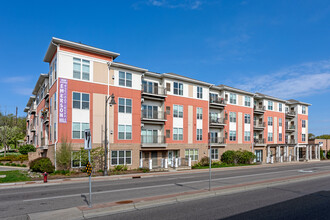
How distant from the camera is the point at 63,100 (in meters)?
24.4

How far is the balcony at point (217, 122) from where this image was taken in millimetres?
38062

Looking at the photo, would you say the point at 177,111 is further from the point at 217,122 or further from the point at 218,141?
the point at 218,141

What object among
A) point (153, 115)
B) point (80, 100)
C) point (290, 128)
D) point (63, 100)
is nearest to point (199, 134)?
point (153, 115)

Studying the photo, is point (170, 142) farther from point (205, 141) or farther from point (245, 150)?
point (245, 150)

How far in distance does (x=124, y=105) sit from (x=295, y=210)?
70.1 feet

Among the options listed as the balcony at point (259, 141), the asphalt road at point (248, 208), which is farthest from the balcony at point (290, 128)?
the asphalt road at point (248, 208)

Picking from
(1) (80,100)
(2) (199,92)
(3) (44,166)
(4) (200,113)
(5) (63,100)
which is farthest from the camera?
(2) (199,92)

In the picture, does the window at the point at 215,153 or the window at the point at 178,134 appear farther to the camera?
the window at the point at 215,153

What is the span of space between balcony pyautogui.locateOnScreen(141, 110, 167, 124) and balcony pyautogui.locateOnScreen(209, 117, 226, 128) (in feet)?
29.7

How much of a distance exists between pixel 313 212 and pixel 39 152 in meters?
31.3

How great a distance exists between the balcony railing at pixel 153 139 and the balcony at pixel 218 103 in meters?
10.8

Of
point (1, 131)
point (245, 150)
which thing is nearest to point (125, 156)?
point (245, 150)

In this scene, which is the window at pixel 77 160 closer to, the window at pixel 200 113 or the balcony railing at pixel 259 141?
the window at pixel 200 113

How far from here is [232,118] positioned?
41250 millimetres
